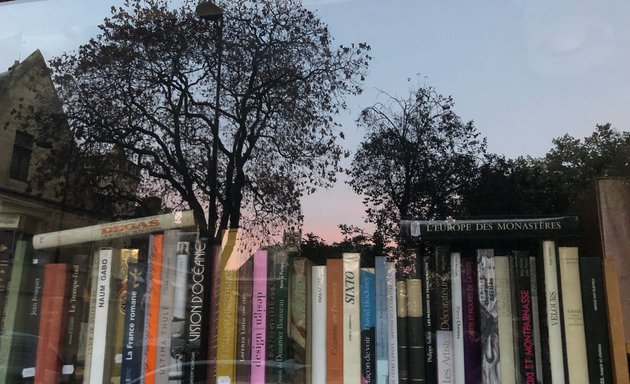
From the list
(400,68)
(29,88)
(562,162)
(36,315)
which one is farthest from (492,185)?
(29,88)

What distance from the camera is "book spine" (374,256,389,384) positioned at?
1217 mm

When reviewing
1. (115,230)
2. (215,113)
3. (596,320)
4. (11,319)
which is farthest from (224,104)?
(596,320)

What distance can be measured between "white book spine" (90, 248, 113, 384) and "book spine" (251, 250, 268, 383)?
1.19 feet

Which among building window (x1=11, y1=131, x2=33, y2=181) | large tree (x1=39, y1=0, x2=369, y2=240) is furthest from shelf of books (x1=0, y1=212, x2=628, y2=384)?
building window (x1=11, y1=131, x2=33, y2=181)

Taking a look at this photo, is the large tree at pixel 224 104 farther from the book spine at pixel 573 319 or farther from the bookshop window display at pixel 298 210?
the book spine at pixel 573 319

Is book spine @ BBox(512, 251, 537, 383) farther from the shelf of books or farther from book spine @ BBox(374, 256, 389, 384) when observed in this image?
book spine @ BBox(374, 256, 389, 384)

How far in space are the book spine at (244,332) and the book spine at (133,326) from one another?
0.23 meters

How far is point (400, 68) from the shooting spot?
4.57ft

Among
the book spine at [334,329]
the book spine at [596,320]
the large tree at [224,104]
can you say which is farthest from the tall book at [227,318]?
the book spine at [596,320]

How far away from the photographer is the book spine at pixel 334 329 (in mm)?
1238

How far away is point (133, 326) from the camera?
4.23 feet

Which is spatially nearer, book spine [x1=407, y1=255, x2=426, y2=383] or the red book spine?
book spine [x1=407, y1=255, x2=426, y2=383]

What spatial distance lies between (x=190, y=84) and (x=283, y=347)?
2.44ft

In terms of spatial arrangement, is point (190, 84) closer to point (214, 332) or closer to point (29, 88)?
point (29, 88)
